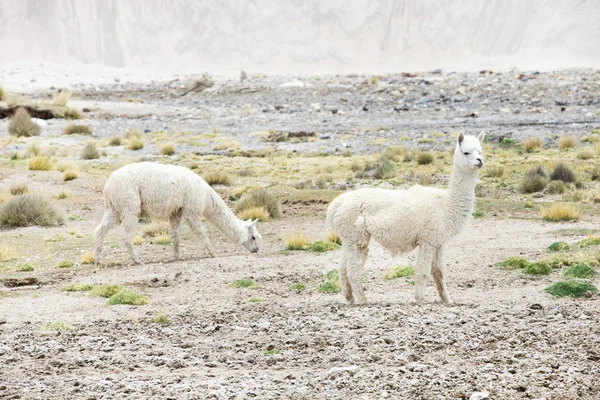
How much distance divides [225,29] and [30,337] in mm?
69170

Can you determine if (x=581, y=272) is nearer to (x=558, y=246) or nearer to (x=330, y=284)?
(x=558, y=246)

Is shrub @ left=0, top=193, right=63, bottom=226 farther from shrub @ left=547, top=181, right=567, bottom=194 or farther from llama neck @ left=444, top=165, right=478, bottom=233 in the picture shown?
shrub @ left=547, top=181, right=567, bottom=194

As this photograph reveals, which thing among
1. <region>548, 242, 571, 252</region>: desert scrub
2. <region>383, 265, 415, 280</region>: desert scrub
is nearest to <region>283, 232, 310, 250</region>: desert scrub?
<region>383, 265, 415, 280</region>: desert scrub

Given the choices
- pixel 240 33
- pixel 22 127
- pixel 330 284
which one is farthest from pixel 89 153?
pixel 240 33

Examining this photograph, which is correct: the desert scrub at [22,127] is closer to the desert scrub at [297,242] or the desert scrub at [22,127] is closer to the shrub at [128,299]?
the desert scrub at [297,242]

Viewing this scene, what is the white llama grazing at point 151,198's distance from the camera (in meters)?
13.3

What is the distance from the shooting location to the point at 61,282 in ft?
40.2

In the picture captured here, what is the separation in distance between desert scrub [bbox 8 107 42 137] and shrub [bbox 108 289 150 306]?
2448cm

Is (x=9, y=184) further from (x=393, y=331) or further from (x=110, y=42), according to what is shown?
(x=110, y=42)

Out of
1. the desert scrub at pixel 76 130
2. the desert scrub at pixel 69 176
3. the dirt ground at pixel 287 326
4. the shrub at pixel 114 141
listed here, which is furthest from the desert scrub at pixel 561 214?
the desert scrub at pixel 76 130

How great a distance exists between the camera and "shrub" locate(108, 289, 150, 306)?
10453 mm

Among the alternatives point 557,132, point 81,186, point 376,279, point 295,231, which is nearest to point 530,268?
point 376,279

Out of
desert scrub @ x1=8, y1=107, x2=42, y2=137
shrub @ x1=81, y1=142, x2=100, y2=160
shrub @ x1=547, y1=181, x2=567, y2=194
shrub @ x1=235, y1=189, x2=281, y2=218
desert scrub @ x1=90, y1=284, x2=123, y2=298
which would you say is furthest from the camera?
desert scrub @ x1=8, y1=107, x2=42, y2=137

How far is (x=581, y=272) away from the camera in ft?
35.1
